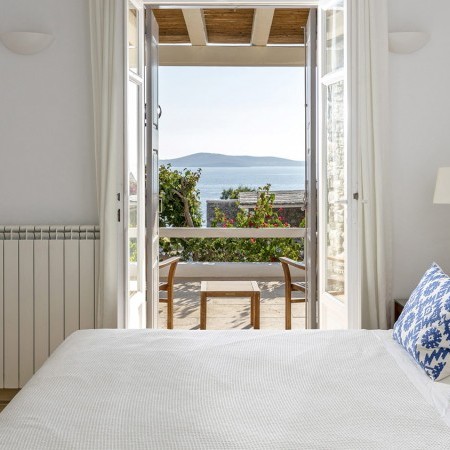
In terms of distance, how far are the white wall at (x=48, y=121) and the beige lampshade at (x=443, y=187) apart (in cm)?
195

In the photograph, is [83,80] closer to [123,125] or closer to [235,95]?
[123,125]

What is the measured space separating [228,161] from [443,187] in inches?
344

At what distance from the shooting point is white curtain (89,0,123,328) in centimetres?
338

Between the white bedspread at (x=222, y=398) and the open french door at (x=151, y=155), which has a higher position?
the open french door at (x=151, y=155)

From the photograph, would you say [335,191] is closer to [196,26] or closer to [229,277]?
[196,26]

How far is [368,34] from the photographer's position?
337 centimetres

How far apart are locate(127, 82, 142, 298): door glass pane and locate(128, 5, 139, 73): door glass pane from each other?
0.13 meters

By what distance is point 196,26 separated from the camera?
5.55m

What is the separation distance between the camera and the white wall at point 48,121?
3.59 metres

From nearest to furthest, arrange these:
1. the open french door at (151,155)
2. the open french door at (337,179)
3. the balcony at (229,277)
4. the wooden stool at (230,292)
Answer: the open french door at (337,179)
the open french door at (151,155)
the wooden stool at (230,292)
the balcony at (229,277)

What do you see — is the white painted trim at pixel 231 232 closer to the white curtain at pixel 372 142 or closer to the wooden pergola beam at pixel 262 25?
the wooden pergola beam at pixel 262 25

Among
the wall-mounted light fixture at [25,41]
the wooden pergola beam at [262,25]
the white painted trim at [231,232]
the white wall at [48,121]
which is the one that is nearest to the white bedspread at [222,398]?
the white wall at [48,121]

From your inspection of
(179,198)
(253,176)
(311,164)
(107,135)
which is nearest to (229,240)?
(179,198)

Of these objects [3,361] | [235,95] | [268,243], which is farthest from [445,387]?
[235,95]
